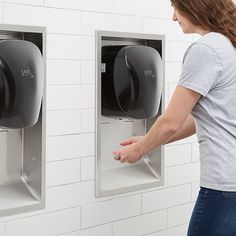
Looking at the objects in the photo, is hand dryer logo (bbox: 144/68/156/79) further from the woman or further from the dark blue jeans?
the dark blue jeans

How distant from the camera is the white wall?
5.48 feet

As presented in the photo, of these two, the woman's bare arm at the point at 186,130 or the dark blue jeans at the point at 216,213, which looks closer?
the dark blue jeans at the point at 216,213

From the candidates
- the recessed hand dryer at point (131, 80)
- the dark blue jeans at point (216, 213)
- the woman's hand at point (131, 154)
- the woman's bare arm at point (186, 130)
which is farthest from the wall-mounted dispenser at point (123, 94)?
the dark blue jeans at point (216, 213)

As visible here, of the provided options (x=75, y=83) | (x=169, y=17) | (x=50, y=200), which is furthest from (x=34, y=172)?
(x=169, y=17)

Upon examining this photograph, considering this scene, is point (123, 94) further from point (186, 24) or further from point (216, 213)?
point (216, 213)

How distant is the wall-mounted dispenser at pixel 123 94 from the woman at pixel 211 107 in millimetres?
325

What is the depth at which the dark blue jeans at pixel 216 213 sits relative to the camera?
1.43m

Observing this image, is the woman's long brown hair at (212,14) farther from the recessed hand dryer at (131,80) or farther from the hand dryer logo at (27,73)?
the hand dryer logo at (27,73)

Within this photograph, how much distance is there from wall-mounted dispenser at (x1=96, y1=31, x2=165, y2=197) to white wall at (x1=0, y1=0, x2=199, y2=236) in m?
0.03

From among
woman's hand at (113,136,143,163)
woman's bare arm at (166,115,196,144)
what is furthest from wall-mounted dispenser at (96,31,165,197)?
woman's hand at (113,136,143,163)

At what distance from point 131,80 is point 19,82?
45 cm

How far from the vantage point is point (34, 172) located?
5.58 ft

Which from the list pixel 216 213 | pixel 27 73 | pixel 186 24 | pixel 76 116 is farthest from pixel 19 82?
pixel 216 213

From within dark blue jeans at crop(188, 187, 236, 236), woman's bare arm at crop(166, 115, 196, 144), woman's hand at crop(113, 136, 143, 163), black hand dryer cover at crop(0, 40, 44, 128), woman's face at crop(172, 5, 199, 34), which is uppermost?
woman's face at crop(172, 5, 199, 34)
